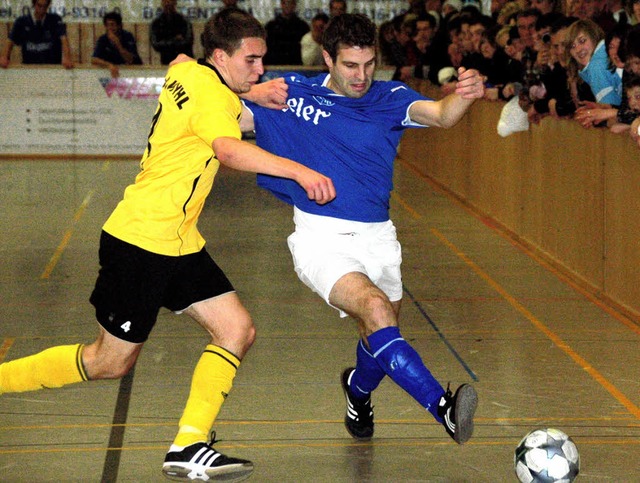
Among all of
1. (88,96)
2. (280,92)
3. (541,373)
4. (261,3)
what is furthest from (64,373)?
(261,3)

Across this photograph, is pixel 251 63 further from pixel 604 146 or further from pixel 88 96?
pixel 88 96

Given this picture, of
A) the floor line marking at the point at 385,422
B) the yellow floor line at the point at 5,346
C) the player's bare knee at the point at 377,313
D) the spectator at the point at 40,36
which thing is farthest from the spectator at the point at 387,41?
the player's bare knee at the point at 377,313

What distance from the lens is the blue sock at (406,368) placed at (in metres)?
5.31

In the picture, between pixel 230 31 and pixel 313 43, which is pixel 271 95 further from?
pixel 313 43

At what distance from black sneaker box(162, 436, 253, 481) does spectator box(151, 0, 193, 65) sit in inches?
689

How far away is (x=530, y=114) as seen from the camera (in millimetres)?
11891

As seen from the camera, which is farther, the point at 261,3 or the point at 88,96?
the point at 261,3

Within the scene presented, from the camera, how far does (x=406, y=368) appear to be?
5.36m

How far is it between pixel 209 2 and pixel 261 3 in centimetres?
110

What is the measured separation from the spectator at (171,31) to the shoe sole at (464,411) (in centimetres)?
1782

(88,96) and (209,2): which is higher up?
(209,2)

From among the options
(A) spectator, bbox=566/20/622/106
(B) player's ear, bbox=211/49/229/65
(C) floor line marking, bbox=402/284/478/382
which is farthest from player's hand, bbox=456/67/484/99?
(A) spectator, bbox=566/20/622/106

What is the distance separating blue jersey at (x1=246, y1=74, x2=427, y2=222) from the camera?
19.7ft

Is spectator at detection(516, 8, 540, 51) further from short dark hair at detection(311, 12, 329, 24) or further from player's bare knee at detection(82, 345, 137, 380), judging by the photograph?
short dark hair at detection(311, 12, 329, 24)
